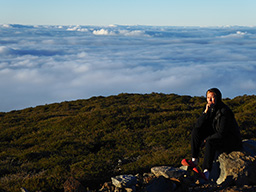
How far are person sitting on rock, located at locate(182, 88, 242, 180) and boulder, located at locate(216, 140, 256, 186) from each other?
0.82ft

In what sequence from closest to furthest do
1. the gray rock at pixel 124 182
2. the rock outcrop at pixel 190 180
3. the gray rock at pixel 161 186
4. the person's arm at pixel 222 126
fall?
1. the gray rock at pixel 161 186
2. the rock outcrop at pixel 190 180
3. the gray rock at pixel 124 182
4. the person's arm at pixel 222 126

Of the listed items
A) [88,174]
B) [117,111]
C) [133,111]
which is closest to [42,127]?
[117,111]

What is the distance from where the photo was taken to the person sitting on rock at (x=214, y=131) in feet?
23.8

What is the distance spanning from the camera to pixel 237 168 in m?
6.92

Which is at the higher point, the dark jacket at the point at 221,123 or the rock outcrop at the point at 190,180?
the dark jacket at the point at 221,123

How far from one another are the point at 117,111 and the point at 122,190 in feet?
50.5

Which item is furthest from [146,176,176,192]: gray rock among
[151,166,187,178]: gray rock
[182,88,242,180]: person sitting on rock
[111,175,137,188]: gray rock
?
[182,88,242,180]: person sitting on rock

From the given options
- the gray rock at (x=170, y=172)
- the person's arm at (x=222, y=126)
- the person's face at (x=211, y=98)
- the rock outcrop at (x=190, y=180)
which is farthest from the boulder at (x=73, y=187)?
the person's face at (x=211, y=98)

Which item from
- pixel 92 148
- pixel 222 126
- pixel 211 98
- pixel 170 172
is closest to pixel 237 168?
pixel 222 126

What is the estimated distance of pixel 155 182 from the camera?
261 inches

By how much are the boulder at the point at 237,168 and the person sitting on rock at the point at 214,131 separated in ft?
0.82

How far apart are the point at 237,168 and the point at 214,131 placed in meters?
1.19

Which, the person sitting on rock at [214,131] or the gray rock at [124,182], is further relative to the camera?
the person sitting on rock at [214,131]

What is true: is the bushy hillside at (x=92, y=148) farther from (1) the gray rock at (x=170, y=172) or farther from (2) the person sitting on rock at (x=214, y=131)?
(2) the person sitting on rock at (x=214, y=131)
